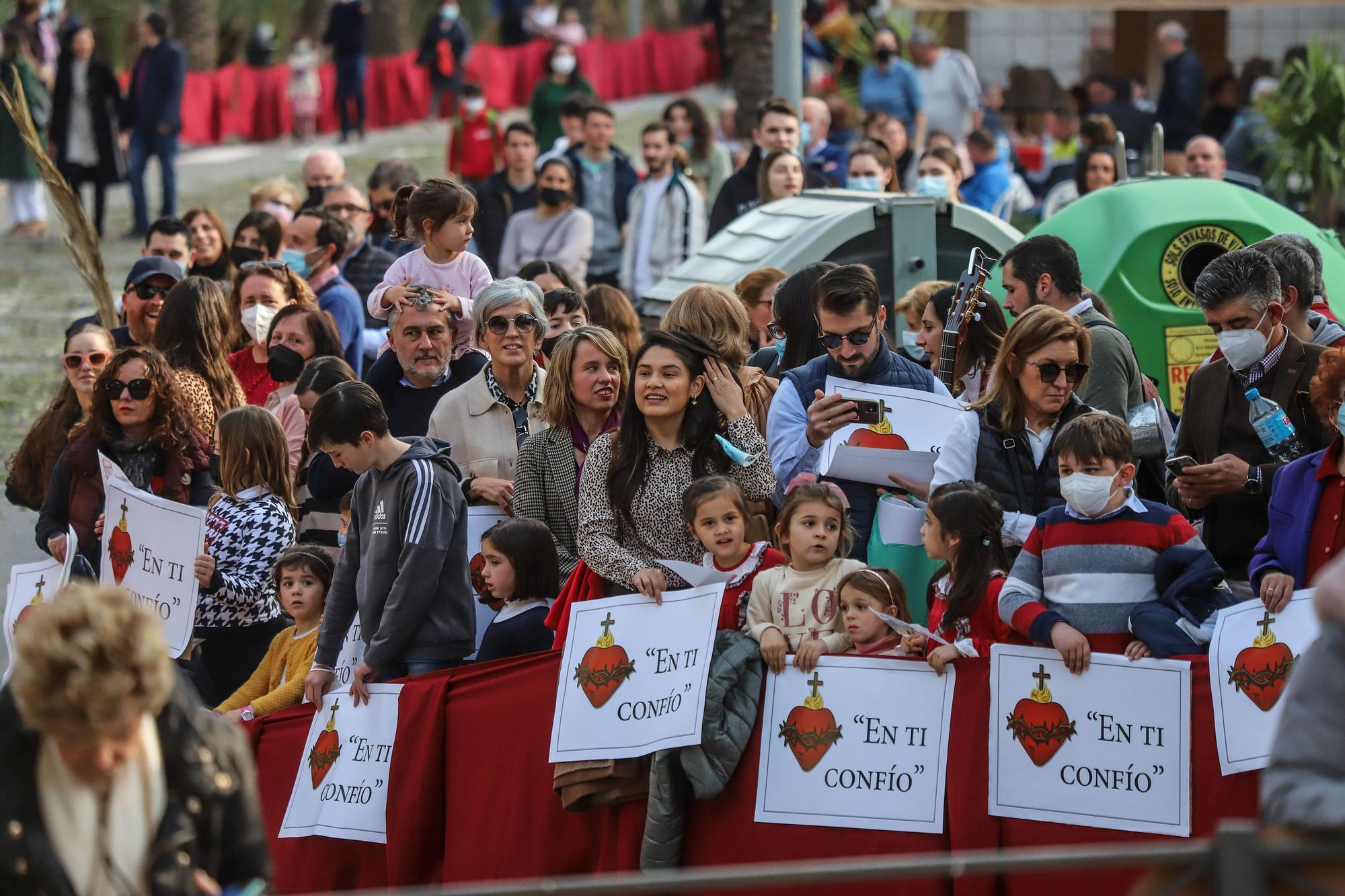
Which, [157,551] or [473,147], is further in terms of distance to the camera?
[473,147]

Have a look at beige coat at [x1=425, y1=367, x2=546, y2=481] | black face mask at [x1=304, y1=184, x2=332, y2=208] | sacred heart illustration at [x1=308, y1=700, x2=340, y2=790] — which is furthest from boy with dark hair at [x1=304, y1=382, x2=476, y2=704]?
black face mask at [x1=304, y1=184, x2=332, y2=208]

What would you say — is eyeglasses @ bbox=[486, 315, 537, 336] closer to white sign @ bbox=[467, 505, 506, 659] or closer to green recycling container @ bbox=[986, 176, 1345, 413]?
white sign @ bbox=[467, 505, 506, 659]

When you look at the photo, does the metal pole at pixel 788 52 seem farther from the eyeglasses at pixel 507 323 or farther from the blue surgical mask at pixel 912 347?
the eyeglasses at pixel 507 323

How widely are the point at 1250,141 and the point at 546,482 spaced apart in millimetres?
11102

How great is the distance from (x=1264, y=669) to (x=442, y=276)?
4.24 metres

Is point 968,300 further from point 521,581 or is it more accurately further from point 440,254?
point 440,254

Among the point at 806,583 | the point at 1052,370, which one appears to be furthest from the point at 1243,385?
the point at 806,583

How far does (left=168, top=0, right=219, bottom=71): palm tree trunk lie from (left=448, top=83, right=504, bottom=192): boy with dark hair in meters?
16.1

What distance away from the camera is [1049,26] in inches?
955

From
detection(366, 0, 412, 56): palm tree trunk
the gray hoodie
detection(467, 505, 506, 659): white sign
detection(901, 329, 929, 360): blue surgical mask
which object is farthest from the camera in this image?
detection(366, 0, 412, 56): palm tree trunk

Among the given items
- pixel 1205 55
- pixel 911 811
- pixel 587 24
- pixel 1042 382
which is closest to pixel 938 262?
pixel 1042 382

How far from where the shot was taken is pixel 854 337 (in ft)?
20.7

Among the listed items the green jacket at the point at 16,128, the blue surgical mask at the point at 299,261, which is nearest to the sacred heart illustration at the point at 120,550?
the blue surgical mask at the point at 299,261

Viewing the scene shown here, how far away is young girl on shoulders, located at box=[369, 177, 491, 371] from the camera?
7.98 metres
